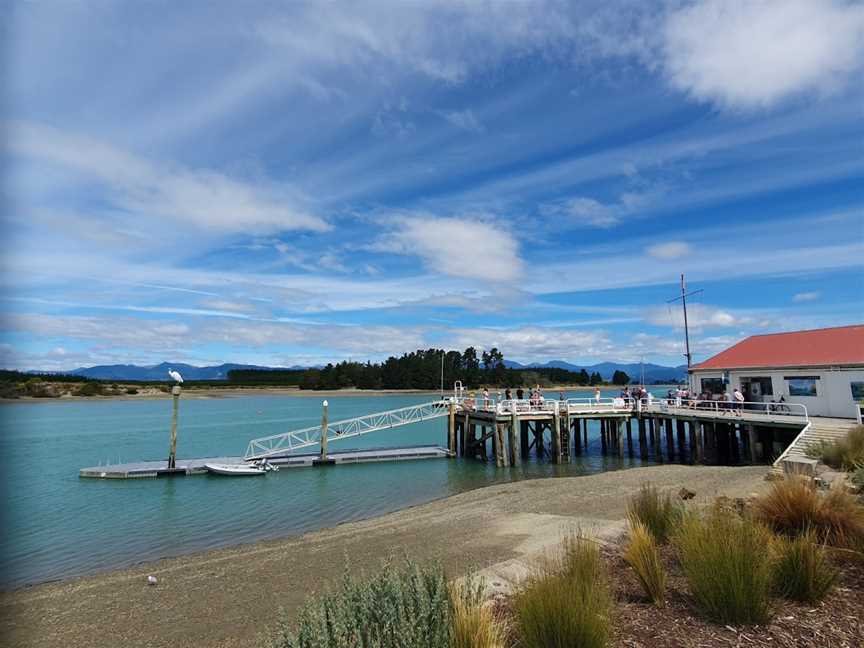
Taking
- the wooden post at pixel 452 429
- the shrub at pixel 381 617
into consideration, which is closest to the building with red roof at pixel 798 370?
the wooden post at pixel 452 429

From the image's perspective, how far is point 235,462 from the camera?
84.4 ft

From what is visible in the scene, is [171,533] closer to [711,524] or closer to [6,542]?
[6,542]

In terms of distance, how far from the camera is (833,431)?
17.9 m

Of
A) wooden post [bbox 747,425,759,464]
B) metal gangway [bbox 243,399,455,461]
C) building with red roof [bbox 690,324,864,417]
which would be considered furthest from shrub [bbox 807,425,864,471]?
metal gangway [bbox 243,399,455,461]

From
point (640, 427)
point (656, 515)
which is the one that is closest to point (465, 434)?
point (640, 427)

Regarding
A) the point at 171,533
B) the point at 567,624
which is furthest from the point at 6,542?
the point at 567,624

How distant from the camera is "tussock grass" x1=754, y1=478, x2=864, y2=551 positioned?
6016mm

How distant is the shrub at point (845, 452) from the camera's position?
1321 cm

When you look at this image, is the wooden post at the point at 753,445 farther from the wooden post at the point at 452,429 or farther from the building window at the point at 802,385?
the wooden post at the point at 452,429

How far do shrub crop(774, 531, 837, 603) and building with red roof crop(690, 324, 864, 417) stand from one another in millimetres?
20442

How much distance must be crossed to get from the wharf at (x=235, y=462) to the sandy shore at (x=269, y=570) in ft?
38.4

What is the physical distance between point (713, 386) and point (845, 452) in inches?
599

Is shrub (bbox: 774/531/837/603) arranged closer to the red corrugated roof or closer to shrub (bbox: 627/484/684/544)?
shrub (bbox: 627/484/684/544)

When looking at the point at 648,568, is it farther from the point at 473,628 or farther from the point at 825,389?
the point at 825,389
